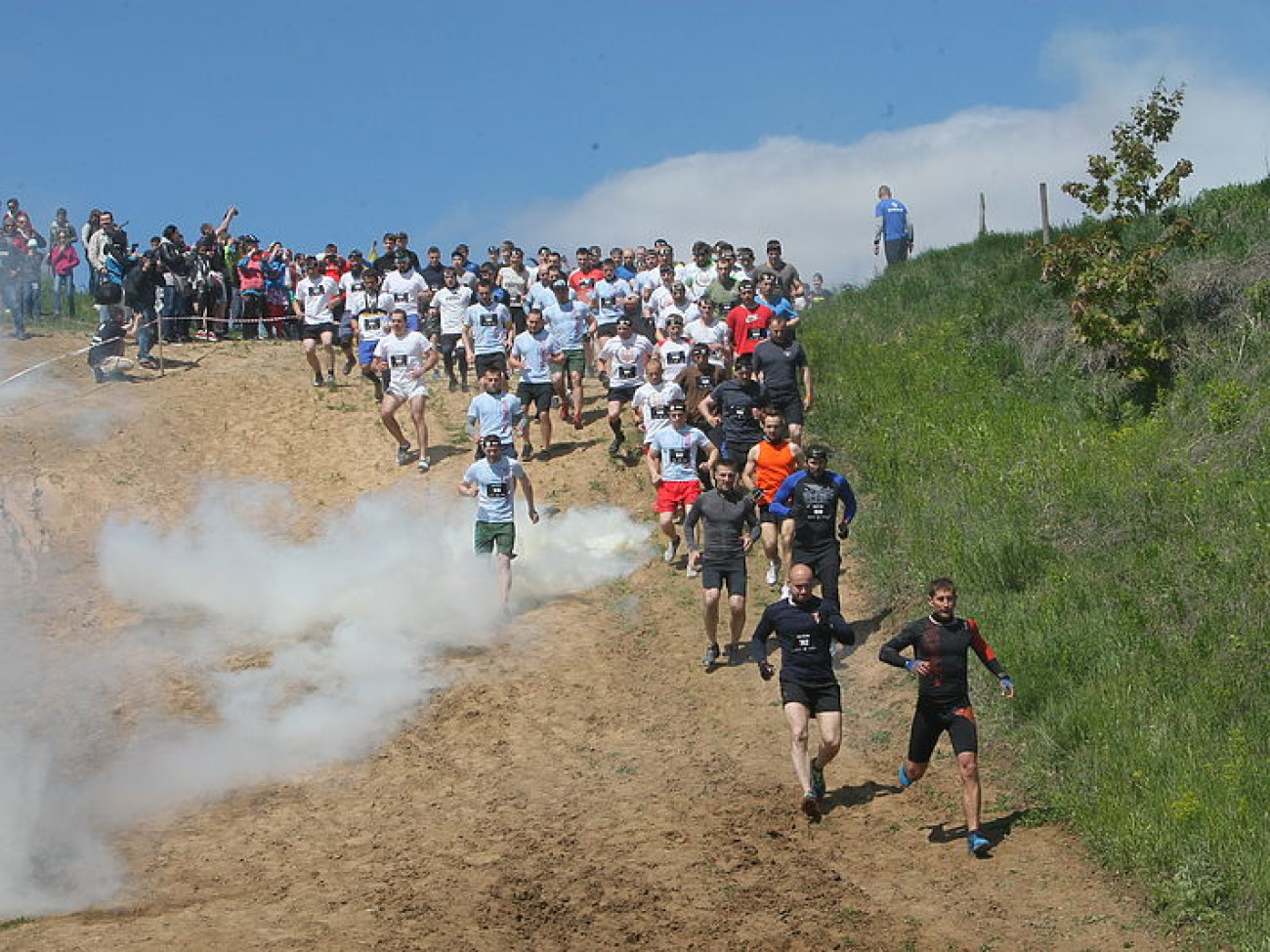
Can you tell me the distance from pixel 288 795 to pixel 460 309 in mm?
11613

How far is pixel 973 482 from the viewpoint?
18.8 meters

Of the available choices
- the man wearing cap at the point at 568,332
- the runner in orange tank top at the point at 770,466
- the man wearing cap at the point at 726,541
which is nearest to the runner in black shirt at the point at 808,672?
the man wearing cap at the point at 726,541

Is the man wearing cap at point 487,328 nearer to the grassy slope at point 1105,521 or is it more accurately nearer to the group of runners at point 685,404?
the group of runners at point 685,404

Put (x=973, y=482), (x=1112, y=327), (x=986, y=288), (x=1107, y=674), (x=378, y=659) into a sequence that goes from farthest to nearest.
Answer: (x=986, y=288)
(x=1112, y=327)
(x=973, y=482)
(x=378, y=659)
(x=1107, y=674)

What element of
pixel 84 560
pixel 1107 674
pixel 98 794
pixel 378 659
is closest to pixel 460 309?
pixel 84 560

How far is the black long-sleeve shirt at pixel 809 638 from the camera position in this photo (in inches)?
501

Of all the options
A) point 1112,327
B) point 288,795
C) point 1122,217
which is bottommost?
point 288,795

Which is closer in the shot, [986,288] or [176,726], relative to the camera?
[176,726]

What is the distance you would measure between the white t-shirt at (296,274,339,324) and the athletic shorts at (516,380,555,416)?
5020 millimetres

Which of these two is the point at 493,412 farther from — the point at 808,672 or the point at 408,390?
the point at 808,672

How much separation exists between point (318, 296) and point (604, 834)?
14892 mm

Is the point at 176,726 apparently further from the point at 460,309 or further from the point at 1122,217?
the point at 1122,217

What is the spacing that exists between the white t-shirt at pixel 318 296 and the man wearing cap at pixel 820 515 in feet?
40.7

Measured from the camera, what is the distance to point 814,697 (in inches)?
505
